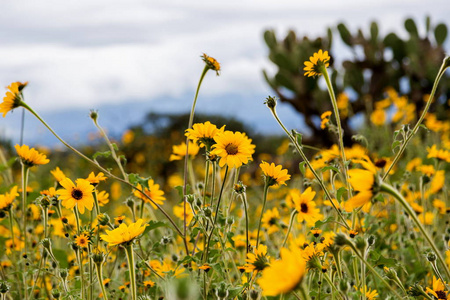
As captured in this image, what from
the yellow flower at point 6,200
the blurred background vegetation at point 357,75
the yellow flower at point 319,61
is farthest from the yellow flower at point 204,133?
the blurred background vegetation at point 357,75

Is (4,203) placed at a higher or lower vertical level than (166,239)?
higher

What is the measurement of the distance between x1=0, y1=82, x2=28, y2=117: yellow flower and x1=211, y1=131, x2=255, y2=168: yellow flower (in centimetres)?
83

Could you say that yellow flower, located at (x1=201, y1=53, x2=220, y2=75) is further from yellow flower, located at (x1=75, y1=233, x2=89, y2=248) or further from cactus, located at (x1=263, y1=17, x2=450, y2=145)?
cactus, located at (x1=263, y1=17, x2=450, y2=145)

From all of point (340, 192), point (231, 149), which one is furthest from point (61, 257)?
point (340, 192)

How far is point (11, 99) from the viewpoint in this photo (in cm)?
190

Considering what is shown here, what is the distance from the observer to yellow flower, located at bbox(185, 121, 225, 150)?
72.7 inches

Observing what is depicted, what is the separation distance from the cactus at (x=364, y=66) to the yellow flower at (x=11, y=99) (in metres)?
7.29

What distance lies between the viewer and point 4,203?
214 cm

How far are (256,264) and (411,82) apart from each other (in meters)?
9.01

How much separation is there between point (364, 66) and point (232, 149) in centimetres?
839

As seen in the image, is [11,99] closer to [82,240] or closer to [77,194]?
[77,194]

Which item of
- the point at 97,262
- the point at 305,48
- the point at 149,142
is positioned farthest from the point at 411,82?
the point at 97,262

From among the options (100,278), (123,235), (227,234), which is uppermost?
(123,235)

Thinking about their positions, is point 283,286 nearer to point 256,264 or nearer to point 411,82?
point 256,264
